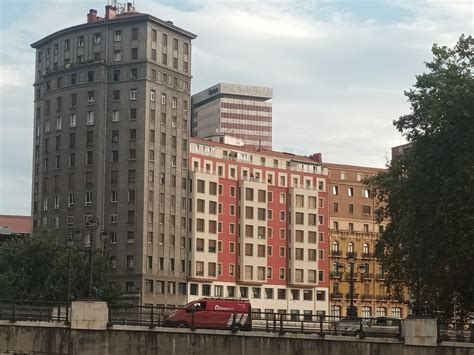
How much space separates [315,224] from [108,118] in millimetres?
33881

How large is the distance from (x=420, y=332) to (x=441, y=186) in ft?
48.9

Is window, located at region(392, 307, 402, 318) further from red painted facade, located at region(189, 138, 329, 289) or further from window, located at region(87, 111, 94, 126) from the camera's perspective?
window, located at region(87, 111, 94, 126)

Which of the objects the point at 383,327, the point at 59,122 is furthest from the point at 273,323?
the point at 59,122

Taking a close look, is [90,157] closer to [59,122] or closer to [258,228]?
[59,122]

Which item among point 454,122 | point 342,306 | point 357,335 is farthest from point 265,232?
point 357,335

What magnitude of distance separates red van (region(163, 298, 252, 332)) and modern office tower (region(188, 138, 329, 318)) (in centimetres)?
6426

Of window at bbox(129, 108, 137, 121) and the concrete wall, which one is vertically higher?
window at bbox(129, 108, 137, 121)

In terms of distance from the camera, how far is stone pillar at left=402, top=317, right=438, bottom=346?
4541 centimetres

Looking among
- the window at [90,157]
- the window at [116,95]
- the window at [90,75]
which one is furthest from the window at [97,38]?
the window at [90,157]

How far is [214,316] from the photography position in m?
53.5

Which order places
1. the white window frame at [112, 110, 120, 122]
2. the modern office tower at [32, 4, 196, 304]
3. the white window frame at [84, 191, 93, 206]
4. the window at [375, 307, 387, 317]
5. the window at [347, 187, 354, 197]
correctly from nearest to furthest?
the modern office tower at [32, 4, 196, 304] < the white window frame at [84, 191, 93, 206] < the white window frame at [112, 110, 120, 122] < the window at [375, 307, 387, 317] < the window at [347, 187, 354, 197]

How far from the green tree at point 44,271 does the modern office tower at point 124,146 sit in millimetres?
17673

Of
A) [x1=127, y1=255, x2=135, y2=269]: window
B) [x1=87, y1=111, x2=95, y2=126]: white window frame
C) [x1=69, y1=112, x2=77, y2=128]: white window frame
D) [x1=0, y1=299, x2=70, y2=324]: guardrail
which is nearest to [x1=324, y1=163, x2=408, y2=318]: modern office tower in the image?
[x1=127, y1=255, x2=135, y2=269]: window

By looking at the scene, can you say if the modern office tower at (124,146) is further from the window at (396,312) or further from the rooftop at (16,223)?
A: the rooftop at (16,223)
